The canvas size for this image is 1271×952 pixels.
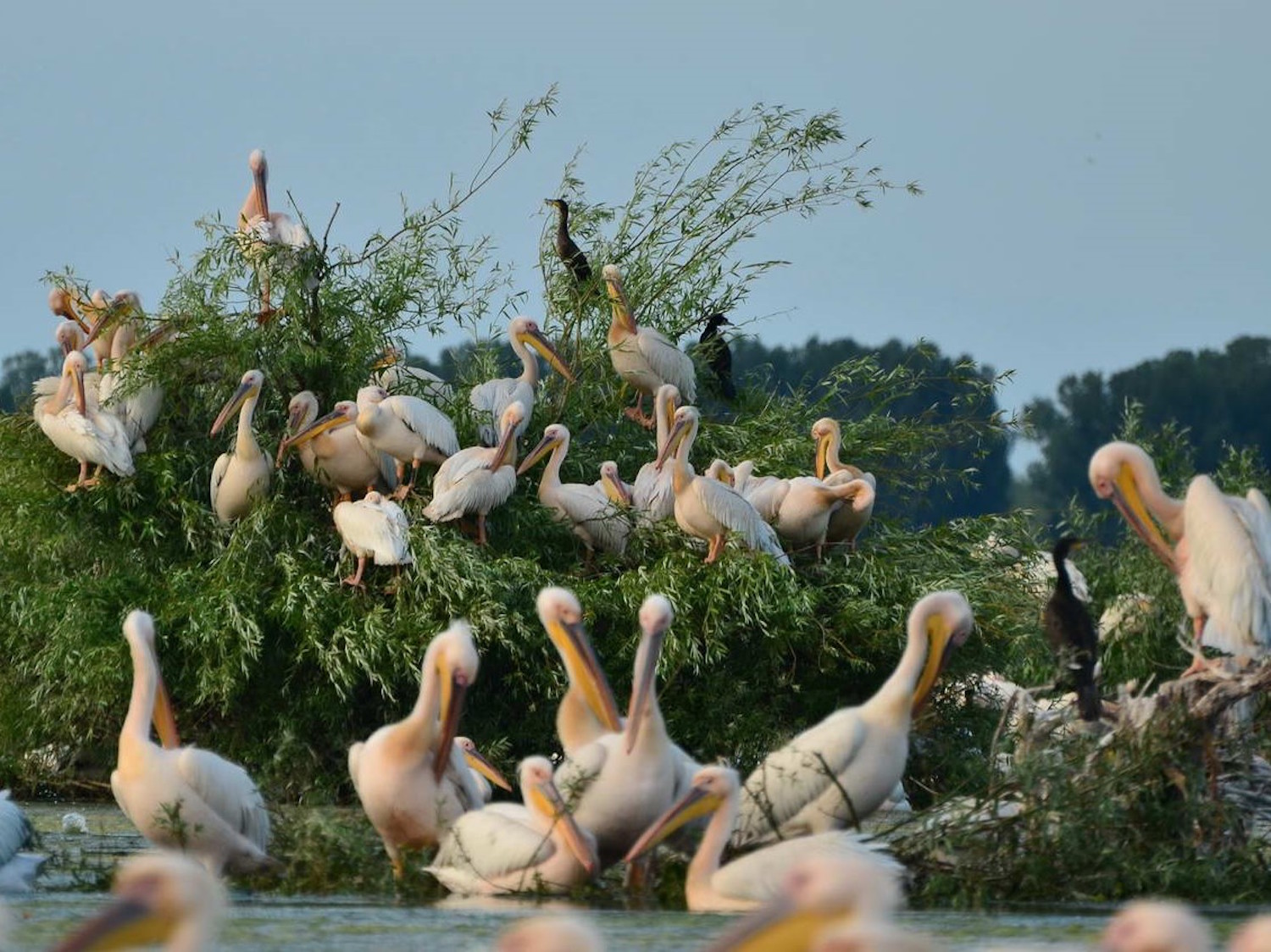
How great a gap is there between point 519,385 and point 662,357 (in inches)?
30.0

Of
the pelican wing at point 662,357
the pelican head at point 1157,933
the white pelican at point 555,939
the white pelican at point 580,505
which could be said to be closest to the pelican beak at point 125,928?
the white pelican at point 555,939

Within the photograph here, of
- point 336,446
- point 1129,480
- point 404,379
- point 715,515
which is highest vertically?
point 404,379

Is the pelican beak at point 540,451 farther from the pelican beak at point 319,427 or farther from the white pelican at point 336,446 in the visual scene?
the pelican beak at point 319,427

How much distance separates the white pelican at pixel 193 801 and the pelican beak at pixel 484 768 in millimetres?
2417

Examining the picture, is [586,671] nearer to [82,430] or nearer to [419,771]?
[419,771]

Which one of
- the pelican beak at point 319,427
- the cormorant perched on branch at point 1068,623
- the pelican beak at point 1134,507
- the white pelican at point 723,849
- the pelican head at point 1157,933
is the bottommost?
the pelican head at point 1157,933

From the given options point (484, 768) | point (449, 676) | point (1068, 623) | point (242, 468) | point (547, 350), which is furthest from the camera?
point (547, 350)

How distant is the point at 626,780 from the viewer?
774 cm

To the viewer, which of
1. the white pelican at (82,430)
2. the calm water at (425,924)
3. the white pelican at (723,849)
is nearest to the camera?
the calm water at (425,924)

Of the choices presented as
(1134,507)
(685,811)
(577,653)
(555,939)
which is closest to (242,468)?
(577,653)

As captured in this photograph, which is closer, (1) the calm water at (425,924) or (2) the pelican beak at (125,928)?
(2) the pelican beak at (125,928)

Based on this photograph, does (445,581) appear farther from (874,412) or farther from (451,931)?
(451,931)

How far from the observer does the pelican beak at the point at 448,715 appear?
26.6 feet

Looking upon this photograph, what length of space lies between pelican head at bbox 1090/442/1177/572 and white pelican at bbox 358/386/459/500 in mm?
4039
